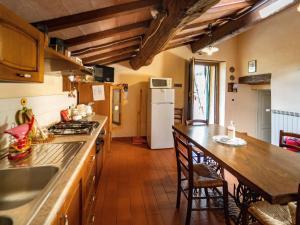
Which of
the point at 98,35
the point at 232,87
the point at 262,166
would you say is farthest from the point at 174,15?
the point at 232,87

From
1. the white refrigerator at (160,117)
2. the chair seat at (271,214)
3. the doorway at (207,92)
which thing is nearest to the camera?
the chair seat at (271,214)

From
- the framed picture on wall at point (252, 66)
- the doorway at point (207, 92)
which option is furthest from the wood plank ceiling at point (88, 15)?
the doorway at point (207, 92)

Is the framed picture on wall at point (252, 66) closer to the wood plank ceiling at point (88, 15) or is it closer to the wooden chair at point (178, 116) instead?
the wooden chair at point (178, 116)

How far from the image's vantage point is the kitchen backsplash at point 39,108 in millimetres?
1443

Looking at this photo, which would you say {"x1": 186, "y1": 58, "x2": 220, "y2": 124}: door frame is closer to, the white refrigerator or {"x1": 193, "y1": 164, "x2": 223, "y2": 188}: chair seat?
the white refrigerator

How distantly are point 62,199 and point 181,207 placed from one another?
1758 mm

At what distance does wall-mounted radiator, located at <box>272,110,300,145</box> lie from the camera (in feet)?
12.2

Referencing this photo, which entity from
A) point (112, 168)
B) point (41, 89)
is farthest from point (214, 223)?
point (41, 89)

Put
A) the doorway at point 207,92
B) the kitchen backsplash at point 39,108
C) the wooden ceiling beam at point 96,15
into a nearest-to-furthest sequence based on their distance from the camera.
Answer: the kitchen backsplash at point 39,108
the wooden ceiling beam at point 96,15
the doorway at point 207,92

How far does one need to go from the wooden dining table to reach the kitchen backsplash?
1.70 m

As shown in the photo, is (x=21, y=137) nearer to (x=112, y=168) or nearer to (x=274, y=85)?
(x=112, y=168)

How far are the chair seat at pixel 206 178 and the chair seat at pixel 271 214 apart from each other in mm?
443

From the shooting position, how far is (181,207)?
7.45ft

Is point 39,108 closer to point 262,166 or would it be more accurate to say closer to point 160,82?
point 262,166
